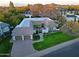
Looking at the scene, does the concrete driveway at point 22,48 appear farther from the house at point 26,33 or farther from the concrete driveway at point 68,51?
the concrete driveway at point 68,51

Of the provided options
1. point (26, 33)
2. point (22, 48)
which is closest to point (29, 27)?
point (26, 33)

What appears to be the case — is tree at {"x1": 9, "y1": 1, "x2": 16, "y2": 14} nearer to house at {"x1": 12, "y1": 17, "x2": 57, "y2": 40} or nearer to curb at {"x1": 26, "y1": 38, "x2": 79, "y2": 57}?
house at {"x1": 12, "y1": 17, "x2": 57, "y2": 40}

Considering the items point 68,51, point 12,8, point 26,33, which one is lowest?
point 68,51

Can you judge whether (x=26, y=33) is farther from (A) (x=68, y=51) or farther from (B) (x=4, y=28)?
(A) (x=68, y=51)

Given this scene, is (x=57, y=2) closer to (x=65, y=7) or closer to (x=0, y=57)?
(x=65, y=7)

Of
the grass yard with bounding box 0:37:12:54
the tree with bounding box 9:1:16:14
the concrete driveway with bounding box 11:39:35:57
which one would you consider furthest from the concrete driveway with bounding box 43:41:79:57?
the tree with bounding box 9:1:16:14
